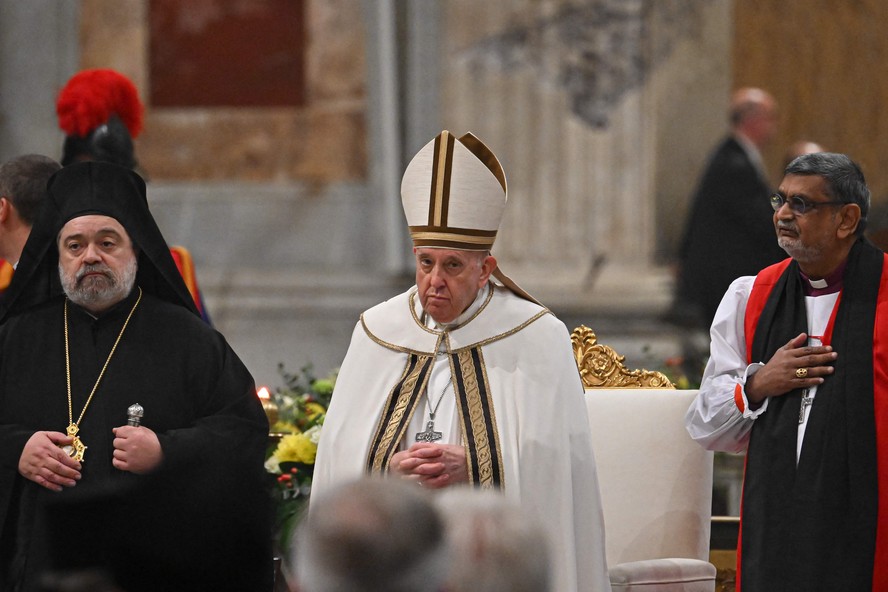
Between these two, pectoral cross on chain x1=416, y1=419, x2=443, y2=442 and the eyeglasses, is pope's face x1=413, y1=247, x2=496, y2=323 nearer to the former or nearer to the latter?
pectoral cross on chain x1=416, y1=419, x2=443, y2=442

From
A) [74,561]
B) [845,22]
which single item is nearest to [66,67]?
[845,22]

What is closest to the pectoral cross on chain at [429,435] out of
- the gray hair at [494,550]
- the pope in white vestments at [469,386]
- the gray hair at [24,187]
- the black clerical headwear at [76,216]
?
the pope in white vestments at [469,386]

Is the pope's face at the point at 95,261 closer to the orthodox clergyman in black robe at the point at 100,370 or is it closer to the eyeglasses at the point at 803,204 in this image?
the orthodox clergyman in black robe at the point at 100,370

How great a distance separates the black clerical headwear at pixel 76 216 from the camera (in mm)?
4637

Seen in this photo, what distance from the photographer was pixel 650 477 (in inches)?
201

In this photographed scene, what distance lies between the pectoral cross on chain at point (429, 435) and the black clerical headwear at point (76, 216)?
2.95ft

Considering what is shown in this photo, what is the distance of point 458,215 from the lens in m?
4.45

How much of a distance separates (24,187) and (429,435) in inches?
65.8

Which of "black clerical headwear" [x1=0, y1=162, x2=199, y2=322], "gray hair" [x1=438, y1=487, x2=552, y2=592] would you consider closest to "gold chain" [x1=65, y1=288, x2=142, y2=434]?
"black clerical headwear" [x1=0, y1=162, x2=199, y2=322]

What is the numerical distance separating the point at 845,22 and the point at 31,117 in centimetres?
491

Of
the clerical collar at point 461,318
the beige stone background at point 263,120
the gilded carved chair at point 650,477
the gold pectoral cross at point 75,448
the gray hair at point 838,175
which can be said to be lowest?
the gilded carved chair at point 650,477

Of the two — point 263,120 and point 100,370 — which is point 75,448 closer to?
point 100,370

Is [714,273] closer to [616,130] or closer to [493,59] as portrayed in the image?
[616,130]

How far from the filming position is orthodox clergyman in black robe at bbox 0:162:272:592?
4.40 metres
